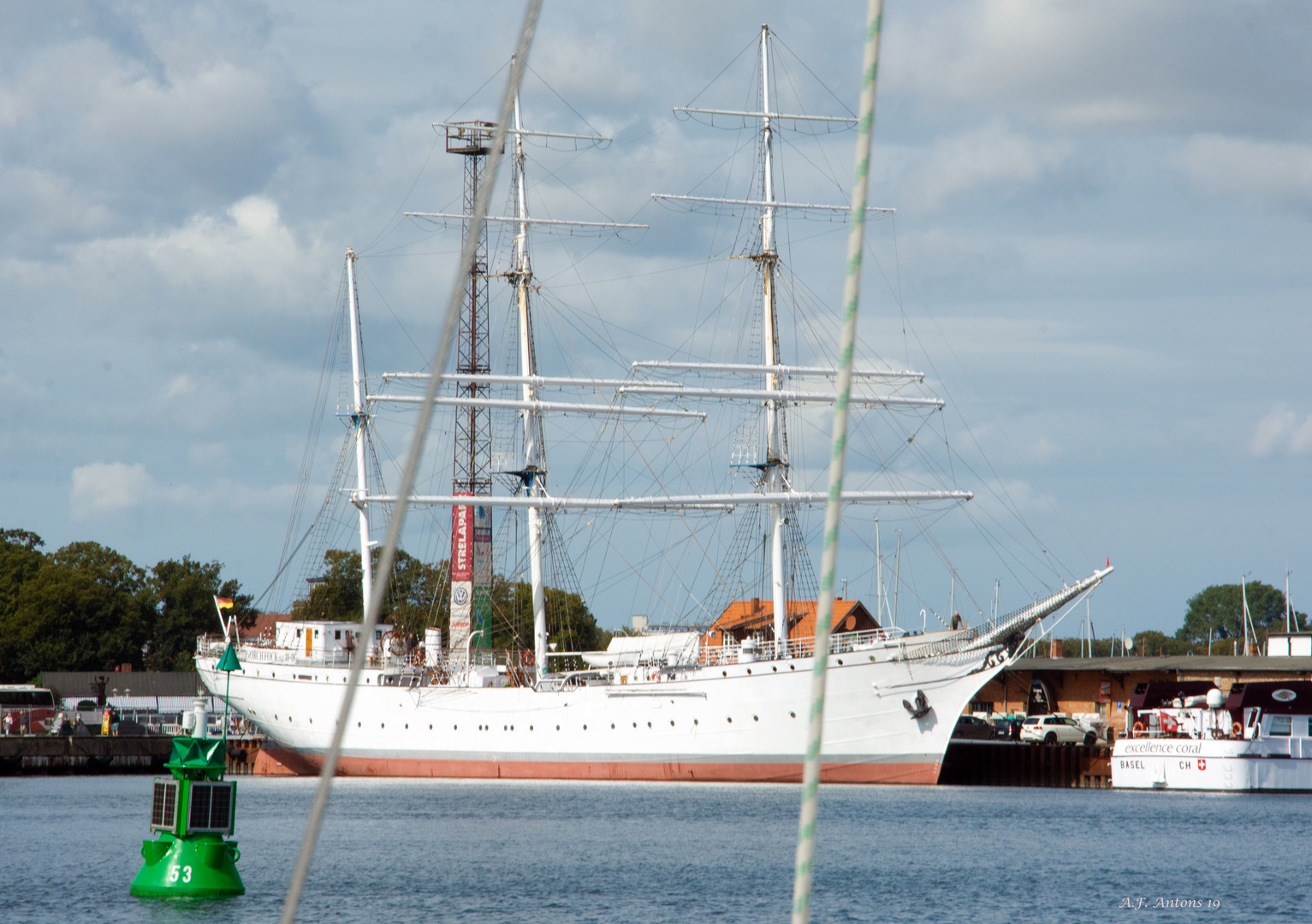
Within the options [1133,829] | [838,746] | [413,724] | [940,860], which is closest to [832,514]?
[940,860]

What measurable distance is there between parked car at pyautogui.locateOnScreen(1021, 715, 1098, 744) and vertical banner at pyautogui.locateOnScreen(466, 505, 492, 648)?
2172cm

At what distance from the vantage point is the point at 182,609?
102 m

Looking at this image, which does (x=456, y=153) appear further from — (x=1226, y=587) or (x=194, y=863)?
(x=1226, y=587)

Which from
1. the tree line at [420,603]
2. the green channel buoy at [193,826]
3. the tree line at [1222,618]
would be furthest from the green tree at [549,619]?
the tree line at [1222,618]

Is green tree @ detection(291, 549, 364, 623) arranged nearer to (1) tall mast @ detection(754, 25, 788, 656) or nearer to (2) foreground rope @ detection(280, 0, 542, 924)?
(1) tall mast @ detection(754, 25, 788, 656)

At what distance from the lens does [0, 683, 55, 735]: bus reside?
65863 mm

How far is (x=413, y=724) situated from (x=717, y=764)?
1273 cm

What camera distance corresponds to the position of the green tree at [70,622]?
89.3m

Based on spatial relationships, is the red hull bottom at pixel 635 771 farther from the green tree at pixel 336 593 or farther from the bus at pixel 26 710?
the green tree at pixel 336 593

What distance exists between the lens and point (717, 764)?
4806cm

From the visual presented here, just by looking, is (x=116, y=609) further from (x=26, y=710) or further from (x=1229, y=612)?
(x=1229, y=612)

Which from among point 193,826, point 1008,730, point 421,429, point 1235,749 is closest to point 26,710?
point 1008,730

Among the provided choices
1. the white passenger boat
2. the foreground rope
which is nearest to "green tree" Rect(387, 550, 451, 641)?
the white passenger boat

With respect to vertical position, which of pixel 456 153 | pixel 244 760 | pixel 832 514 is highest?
pixel 456 153
